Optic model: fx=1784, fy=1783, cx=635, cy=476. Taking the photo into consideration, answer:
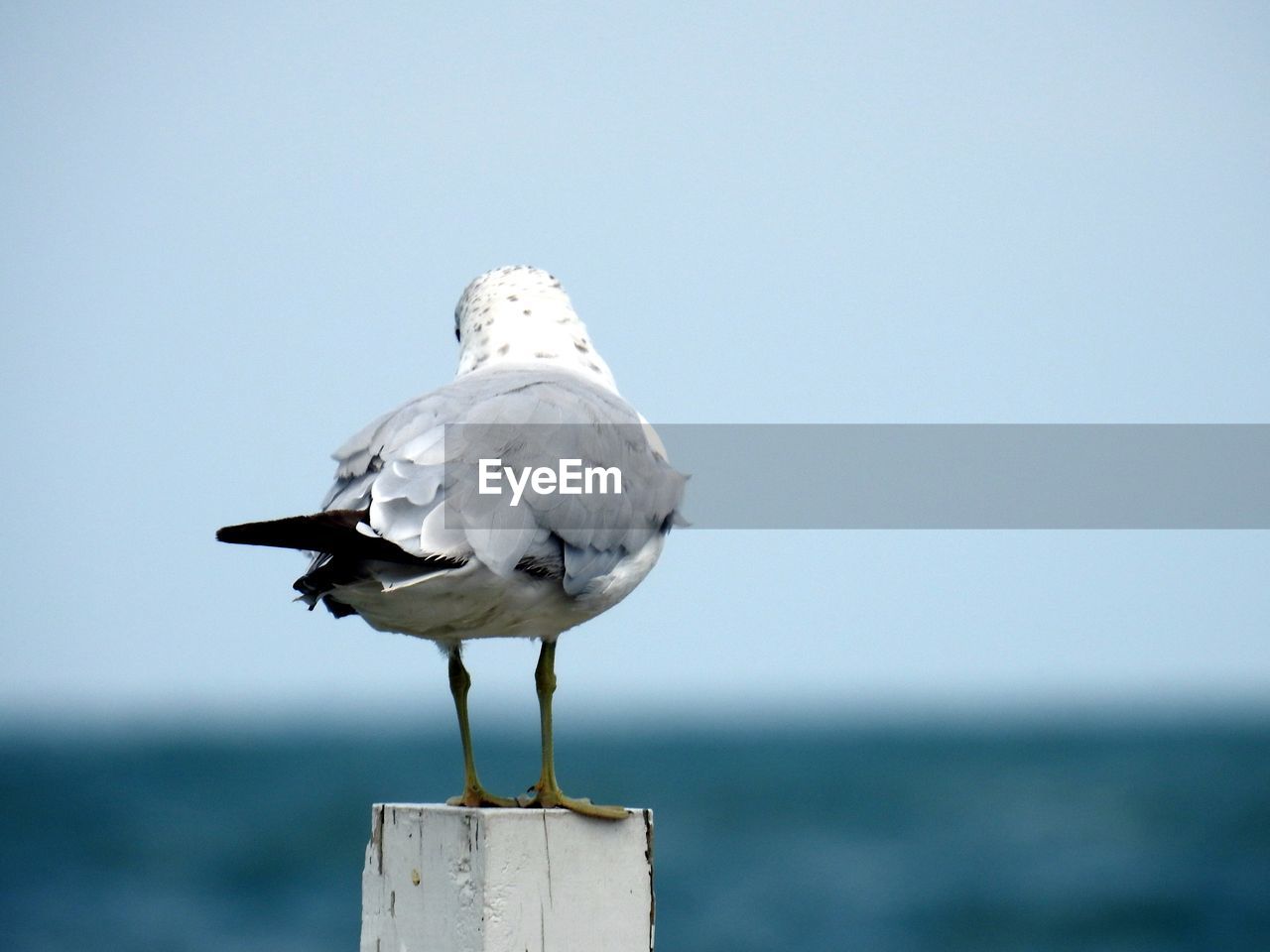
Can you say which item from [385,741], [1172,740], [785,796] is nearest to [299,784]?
[785,796]

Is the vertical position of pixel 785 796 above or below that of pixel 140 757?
below

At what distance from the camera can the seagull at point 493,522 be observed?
11.8 ft

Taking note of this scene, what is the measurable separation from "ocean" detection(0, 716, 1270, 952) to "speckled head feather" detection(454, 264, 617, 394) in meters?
15.8

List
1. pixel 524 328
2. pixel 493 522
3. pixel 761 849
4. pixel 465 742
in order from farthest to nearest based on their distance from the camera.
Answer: pixel 761 849, pixel 524 328, pixel 465 742, pixel 493 522

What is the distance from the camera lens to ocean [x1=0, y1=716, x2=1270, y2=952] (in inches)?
909

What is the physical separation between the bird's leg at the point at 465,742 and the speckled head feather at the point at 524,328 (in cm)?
79

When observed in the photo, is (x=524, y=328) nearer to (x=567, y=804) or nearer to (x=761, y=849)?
(x=567, y=804)

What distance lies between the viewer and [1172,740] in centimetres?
7075

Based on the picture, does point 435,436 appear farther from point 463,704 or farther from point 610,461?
point 463,704

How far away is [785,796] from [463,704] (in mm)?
37798

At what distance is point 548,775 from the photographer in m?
4.04

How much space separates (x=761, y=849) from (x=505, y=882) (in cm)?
2739

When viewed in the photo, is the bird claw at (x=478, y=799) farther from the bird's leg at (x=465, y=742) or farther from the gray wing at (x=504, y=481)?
the gray wing at (x=504, y=481)

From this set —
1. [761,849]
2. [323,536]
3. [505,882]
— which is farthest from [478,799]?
[761,849]
